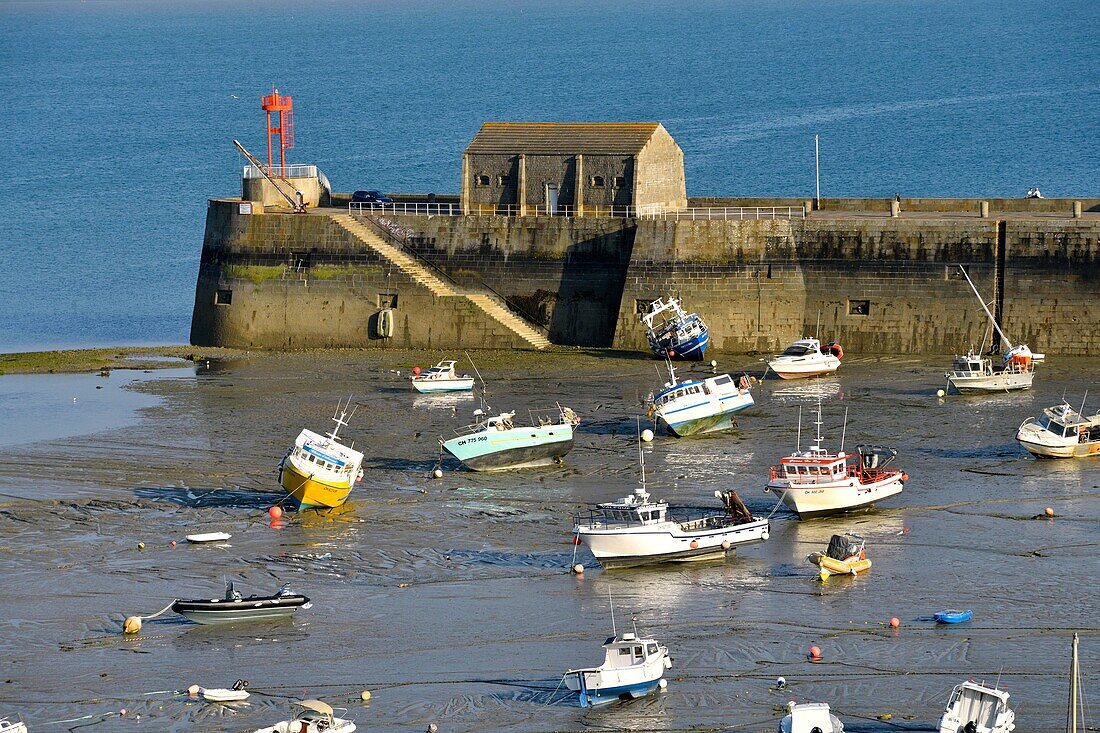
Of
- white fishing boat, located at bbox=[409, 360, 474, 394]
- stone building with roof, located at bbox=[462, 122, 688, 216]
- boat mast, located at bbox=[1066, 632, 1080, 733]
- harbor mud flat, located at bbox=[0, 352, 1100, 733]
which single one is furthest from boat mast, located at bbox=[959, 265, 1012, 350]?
boat mast, located at bbox=[1066, 632, 1080, 733]

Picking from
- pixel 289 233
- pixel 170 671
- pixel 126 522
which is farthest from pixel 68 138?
pixel 170 671

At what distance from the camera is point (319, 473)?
135 ft

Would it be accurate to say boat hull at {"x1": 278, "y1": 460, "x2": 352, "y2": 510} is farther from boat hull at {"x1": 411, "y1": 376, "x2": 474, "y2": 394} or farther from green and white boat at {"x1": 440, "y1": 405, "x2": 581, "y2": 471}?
boat hull at {"x1": 411, "y1": 376, "x2": 474, "y2": 394}

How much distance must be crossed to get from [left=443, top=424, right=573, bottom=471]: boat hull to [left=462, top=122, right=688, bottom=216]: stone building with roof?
15.9 metres

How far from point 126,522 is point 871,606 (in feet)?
53.3

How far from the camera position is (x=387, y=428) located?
161 ft

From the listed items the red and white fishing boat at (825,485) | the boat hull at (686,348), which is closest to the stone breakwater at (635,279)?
the boat hull at (686,348)

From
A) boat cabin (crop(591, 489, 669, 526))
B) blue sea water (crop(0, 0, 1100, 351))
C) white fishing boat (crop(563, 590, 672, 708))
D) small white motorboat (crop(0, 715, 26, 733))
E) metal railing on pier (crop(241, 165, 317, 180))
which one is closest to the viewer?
small white motorboat (crop(0, 715, 26, 733))

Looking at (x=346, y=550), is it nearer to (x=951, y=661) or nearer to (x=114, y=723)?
(x=114, y=723)

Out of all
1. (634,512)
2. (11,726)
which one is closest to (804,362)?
(634,512)

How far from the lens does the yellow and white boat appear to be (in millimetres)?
41188

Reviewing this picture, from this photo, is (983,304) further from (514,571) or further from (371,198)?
(514,571)

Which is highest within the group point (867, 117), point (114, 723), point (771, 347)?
point (867, 117)

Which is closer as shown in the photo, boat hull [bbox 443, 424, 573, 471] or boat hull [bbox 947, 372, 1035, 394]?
boat hull [bbox 443, 424, 573, 471]
